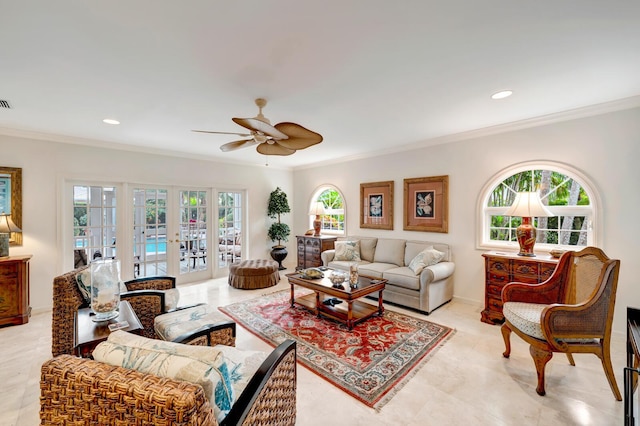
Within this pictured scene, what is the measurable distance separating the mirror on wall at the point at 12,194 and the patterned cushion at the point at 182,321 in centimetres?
289

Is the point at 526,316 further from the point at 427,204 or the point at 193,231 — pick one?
the point at 193,231

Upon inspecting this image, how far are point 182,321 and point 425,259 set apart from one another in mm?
3144

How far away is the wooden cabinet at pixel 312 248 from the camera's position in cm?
562

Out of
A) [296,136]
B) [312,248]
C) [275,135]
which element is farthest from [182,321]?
[312,248]

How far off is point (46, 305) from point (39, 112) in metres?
2.68

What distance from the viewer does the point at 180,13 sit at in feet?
5.13

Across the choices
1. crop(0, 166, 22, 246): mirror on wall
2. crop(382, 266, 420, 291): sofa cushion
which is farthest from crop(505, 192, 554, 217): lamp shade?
crop(0, 166, 22, 246): mirror on wall

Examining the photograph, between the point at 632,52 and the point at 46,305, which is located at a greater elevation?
the point at 632,52

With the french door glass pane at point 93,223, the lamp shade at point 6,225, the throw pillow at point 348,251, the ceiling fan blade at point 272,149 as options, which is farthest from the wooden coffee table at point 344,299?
the lamp shade at point 6,225

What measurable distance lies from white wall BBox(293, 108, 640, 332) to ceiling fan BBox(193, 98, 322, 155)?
258 cm

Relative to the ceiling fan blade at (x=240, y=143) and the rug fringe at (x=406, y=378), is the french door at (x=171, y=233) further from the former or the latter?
the rug fringe at (x=406, y=378)

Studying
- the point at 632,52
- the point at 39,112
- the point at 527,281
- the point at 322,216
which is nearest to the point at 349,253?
the point at 322,216

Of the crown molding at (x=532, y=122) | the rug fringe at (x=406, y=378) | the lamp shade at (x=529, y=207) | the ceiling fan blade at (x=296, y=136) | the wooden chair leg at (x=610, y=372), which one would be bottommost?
the rug fringe at (x=406, y=378)

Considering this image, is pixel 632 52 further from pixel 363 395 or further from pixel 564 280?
pixel 363 395
